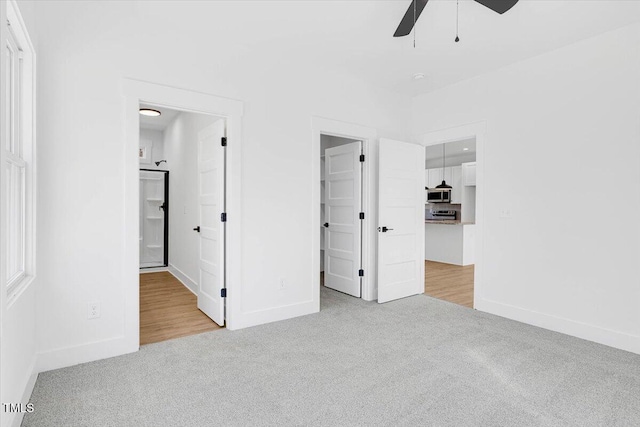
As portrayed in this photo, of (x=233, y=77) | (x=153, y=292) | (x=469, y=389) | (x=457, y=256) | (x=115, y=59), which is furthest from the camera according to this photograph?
(x=457, y=256)

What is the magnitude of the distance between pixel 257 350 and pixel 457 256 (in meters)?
5.27

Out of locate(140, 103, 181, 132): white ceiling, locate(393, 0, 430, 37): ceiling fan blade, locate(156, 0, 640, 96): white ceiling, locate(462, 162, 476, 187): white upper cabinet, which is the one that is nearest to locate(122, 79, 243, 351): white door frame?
locate(156, 0, 640, 96): white ceiling

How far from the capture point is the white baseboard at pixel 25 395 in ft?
5.63

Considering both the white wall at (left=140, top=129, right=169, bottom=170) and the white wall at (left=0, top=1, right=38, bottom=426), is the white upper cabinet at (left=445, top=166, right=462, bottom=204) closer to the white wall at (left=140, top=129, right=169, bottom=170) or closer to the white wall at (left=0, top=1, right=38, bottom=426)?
the white wall at (left=140, top=129, right=169, bottom=170)

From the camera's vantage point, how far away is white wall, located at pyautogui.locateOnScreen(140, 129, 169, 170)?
651 centimetres

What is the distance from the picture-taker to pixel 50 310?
8.23 ft

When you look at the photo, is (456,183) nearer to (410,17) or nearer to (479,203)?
(479,203)

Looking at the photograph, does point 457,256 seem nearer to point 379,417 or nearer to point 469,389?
point 469,389

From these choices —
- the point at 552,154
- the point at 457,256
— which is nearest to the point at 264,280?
the point at 552,154

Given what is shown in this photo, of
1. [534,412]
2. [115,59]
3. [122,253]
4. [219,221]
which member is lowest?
[534,412]

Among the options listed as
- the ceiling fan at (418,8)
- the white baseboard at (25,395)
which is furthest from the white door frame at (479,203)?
the white baseboard at (25,395)

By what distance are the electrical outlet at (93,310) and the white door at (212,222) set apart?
41.5 inches

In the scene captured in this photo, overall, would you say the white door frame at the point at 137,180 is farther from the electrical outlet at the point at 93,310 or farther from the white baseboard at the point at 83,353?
the electrical outlet at the point at 93,310

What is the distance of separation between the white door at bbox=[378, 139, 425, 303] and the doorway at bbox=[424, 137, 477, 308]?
46 centimetres
